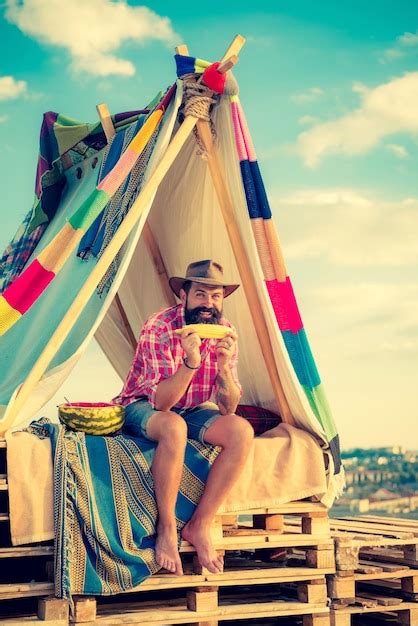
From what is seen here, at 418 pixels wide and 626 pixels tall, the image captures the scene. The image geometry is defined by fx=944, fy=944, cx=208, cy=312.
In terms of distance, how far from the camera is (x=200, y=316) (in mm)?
5984

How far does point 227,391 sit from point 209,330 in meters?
0.42

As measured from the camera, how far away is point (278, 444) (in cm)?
598

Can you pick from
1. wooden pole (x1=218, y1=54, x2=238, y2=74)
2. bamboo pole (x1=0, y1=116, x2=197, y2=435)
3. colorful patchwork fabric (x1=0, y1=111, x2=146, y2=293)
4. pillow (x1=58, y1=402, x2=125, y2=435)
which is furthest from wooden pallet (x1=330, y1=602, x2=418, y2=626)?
colorful patchwork fabric (x1=0, y1=111, x2=146, y2=293)

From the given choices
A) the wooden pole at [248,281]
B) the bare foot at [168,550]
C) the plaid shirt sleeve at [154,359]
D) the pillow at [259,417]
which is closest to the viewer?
the bare foot at [168,550]

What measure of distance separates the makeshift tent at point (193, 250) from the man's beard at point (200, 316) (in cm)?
31

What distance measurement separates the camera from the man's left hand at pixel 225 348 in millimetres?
5668

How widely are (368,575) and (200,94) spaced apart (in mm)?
3392

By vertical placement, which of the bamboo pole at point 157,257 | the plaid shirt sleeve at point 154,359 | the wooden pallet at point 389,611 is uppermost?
the bamboo pole at point 157,257

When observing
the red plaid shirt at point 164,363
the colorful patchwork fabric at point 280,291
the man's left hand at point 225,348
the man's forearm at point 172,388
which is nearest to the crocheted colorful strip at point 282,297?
the colorful patchwork fabric at point 280,291

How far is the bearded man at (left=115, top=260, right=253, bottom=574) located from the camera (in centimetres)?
545

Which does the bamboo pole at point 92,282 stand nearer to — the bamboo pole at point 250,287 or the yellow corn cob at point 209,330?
the bamboo pole at point 250,287

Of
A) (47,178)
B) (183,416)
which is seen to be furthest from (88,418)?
(47,178)

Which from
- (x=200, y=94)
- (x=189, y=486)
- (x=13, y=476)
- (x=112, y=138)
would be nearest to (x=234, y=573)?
(x=189, y=486)

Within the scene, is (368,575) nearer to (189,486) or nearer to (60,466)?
(189,486)
